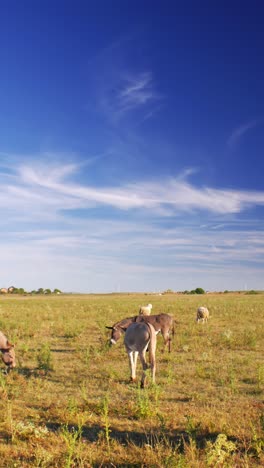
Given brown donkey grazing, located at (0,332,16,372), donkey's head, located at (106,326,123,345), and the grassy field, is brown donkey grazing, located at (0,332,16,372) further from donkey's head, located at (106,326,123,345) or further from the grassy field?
donkey's head, located at (106,326,123,345)

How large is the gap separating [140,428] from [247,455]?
91.6 inches

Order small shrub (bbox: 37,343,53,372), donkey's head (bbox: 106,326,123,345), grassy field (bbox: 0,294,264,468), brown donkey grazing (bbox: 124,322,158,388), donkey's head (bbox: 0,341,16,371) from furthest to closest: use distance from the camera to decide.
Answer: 1. donkey's head (bbox: 106,326,123,345)
2. small shrub (bbox: 37,343,53,372)
3. donkey's head (bbox: 0,341,16,371)
4. brown donkey grazing (bbox: 124,322,158,388)
5. grassy field (bbox: 0,294,264,468)

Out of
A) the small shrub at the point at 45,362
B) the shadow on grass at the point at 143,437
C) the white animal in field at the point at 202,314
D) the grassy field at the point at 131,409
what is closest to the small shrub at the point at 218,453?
the grassy field at the point at 131,409

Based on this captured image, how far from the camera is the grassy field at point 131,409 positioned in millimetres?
6852

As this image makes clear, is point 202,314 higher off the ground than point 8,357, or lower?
higher

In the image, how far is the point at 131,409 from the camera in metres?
9.35

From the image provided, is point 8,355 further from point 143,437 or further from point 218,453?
point 218,453

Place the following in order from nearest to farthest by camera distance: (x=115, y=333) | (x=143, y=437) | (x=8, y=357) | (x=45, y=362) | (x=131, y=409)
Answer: (x=143, y=437) < (x=131, y=409) < (x=8, y=357) < (x=45, y=362) < (x=115, y=333)

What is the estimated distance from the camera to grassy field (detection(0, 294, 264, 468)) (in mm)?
6852

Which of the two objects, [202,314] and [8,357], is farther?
[202,314]

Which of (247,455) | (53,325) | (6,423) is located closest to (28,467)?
(6,423)

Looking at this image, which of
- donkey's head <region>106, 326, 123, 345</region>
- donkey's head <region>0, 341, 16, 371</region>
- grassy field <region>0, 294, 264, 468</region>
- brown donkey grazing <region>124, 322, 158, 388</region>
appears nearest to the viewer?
grassy field <region>0, 294, 264, 468</region>

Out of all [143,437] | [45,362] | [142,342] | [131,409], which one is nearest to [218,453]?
[143,437]

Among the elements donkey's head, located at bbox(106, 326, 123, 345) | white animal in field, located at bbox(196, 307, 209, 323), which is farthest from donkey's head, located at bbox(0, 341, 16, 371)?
white animal in field, located at bbox(196, 307, 209, 323)
